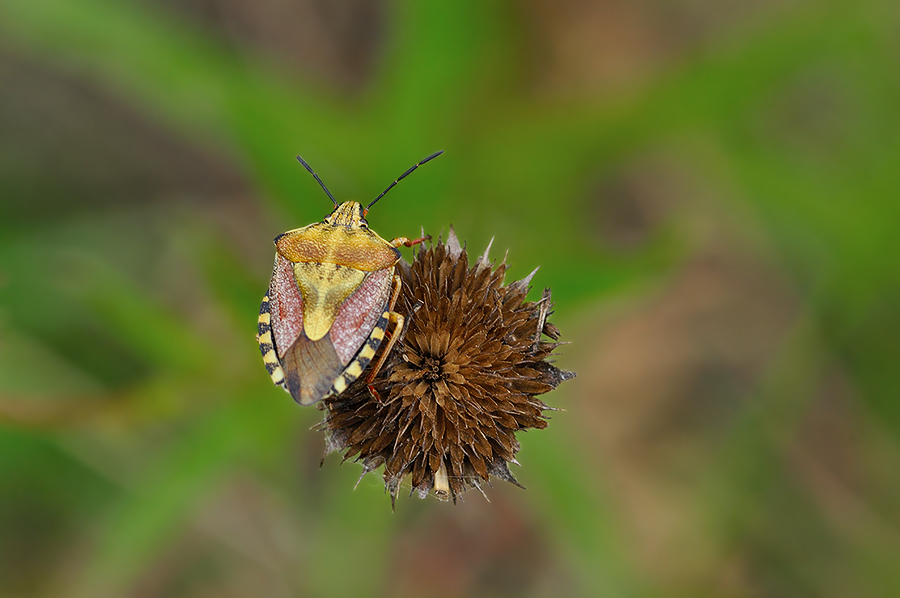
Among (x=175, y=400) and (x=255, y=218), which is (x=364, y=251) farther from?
(x=255, y=218)

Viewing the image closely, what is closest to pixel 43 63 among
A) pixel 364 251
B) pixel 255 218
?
pixel 255 218

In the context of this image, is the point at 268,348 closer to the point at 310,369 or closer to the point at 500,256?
the point at 310,369

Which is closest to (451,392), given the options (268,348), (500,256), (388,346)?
(388,346)

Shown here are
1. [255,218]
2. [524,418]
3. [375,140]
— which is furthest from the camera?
[255,218]

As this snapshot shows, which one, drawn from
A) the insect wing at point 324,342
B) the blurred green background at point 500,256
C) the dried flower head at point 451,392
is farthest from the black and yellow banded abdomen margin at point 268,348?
the blurred green background at point 500,256

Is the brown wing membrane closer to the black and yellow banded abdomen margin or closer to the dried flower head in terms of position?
the black and yellow banded abdomen margin

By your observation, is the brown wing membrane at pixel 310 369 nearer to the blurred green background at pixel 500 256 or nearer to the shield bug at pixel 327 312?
the shield bug at pixel 327 312

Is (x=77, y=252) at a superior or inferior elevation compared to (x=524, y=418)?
superior
